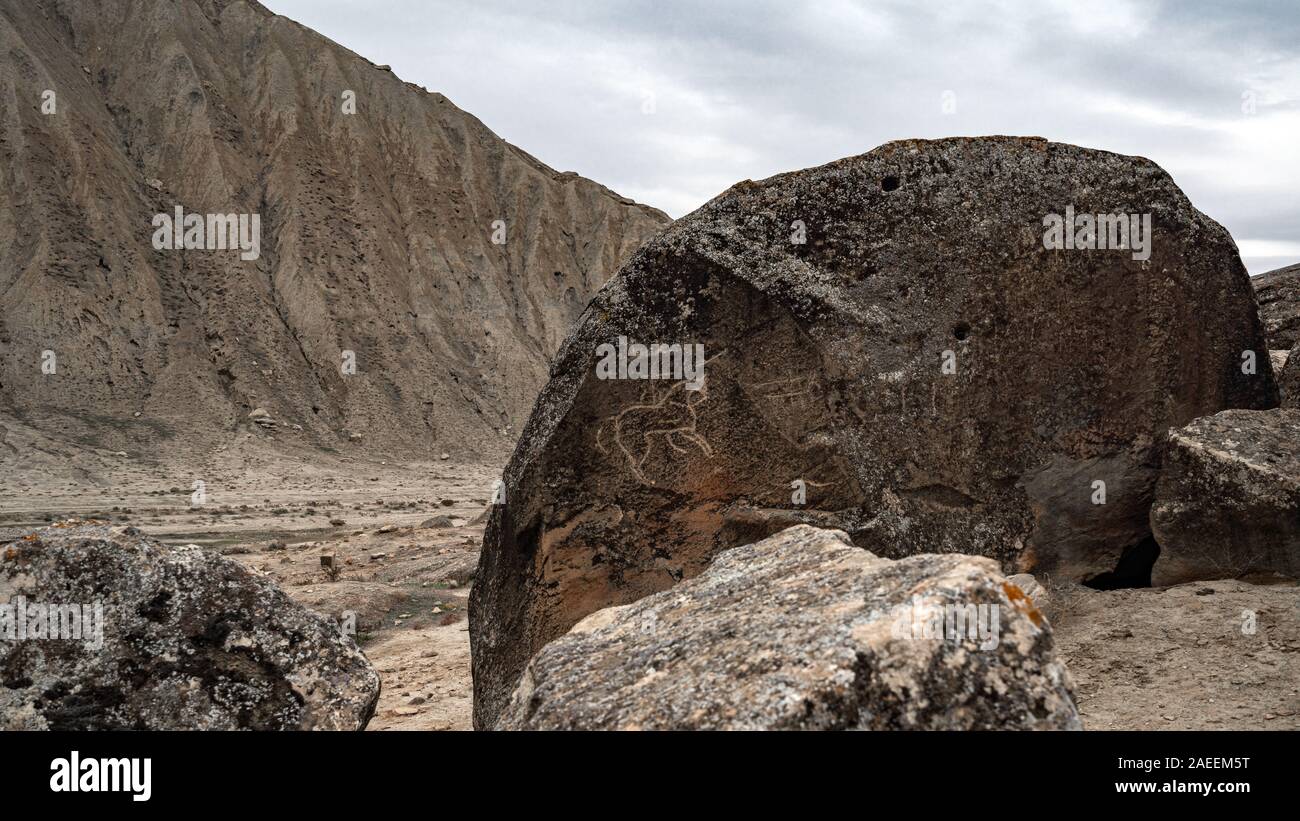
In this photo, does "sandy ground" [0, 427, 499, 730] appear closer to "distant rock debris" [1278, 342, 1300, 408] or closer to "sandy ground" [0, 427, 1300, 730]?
"sandy ground" [0, 427, 1300, 730]

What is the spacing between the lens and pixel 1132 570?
819cm

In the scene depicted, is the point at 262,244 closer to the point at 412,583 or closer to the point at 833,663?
the point at 412,583

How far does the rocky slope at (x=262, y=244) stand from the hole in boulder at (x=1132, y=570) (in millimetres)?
31715

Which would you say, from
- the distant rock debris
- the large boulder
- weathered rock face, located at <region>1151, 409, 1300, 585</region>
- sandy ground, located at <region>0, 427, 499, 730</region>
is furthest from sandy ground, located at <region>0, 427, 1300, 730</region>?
the distant rock debris

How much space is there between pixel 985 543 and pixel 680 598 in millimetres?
4329

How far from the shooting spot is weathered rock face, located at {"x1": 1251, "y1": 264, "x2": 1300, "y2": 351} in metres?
10.3

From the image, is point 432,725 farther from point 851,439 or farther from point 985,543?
point 985,543

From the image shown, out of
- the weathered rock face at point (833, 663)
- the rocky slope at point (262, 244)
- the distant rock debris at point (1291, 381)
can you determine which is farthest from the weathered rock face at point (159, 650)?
the rocky slope at point (262, 244)

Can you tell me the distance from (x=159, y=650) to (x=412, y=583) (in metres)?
10.8

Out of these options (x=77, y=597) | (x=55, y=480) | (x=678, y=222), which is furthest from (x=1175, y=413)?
(x=55, y=480)

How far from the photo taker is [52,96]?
39156mm

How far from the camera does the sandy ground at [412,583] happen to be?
19.8 feet

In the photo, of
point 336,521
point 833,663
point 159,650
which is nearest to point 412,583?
point 336,521

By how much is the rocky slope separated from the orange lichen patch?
Answer: 34.0 meters
